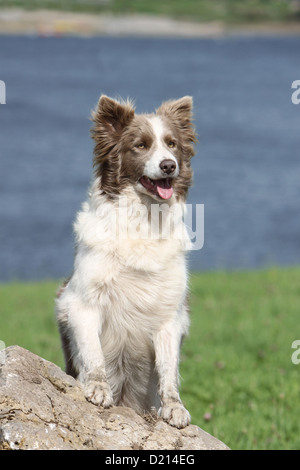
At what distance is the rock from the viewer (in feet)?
12.6

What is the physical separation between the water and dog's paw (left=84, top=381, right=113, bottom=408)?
512 inches

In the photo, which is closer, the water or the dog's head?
the dog's head

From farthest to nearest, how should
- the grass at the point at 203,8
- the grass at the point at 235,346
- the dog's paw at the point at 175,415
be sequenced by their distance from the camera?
1. the grass at the point at 203,8
2. the grass at the point at 235,346
3. the dog's paw at the point at 175,415

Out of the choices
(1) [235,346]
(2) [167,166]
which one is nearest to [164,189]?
(2) [167,166]

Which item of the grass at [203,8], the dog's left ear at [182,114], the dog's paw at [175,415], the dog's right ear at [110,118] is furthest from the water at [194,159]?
the grass at [203,8]

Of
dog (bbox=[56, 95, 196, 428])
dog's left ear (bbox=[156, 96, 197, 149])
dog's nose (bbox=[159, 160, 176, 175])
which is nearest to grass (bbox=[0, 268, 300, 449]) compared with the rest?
dog (bbox=[56, 95, 196, 428])

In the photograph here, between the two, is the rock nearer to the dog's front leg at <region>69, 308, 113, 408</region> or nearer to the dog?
the dog's front leg at <region>69, 308, 113, 408</region>

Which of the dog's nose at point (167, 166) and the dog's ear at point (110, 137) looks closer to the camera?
the dog's nose at point (167, 166)

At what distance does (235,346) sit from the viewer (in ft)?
32.1

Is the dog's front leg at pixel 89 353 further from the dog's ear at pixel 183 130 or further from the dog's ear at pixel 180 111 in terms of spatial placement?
the dog's ear at pixel 180 111

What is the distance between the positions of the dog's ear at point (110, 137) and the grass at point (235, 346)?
3.96ft

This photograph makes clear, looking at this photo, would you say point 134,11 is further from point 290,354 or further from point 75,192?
point 290,354

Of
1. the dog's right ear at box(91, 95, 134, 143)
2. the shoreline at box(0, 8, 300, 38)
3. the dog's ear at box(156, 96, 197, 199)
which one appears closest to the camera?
the dog's right ear at box(91, 95, 134, 143)

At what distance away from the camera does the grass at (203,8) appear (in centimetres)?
12644
